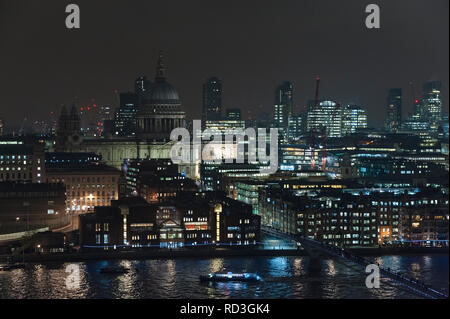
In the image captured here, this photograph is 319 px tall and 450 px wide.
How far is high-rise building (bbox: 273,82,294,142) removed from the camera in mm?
61031

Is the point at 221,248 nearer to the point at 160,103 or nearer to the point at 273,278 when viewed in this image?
the point at 273,278

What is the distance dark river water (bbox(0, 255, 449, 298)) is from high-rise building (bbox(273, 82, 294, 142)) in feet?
119

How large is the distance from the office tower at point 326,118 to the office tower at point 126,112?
11650 mm

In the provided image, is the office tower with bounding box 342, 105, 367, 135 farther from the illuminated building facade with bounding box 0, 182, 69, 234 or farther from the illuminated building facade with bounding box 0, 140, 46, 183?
the illuminated building facade with bounding box 0, 182, 69, 234

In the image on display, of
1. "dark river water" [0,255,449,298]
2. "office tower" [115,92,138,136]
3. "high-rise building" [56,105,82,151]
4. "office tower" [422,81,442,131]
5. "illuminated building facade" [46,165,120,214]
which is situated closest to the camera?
"dark river water" [0,255,449,298]

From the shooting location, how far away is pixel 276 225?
2827 centimetres

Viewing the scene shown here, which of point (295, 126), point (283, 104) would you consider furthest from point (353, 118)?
point (283, 104)

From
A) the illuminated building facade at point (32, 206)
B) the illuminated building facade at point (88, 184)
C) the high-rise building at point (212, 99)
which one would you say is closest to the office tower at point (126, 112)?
the high-rise building at point (212, 99)

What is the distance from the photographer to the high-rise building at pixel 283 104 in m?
61.0

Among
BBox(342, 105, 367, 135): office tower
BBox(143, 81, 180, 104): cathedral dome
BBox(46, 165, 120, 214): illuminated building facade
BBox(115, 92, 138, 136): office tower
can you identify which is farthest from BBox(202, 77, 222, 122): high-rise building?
BBox(46, 165, 120, 214): illuminated building facade

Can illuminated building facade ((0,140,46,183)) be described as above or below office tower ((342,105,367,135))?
below

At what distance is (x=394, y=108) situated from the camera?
60.9m
